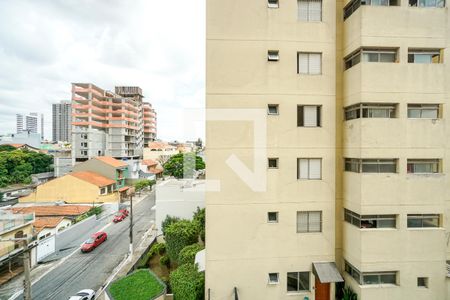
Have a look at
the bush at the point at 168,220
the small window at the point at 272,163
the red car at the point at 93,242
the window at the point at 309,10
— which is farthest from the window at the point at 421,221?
the red car at the point at 93,242

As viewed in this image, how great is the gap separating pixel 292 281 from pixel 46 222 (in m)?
24.4

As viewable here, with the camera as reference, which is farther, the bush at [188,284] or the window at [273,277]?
the bush at [188,284]

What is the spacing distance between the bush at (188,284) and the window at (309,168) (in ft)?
21.9

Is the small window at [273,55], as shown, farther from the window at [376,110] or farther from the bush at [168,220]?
the bush at [168,220]

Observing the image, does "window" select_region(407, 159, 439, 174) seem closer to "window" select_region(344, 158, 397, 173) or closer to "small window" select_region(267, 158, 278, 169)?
"window" select_region(344, 158, 397, 173)

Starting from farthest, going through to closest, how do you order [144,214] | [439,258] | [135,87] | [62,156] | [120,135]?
1. [135,87]
2. [120,135]
3. [62,156]
4. [144,214]
5. [439,258]

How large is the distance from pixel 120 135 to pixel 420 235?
62986 mm

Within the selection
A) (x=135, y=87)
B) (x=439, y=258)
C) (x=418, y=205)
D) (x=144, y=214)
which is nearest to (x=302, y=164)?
(x=418, y=205)

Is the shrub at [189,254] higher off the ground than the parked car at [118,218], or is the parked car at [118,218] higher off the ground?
the shrub at [189,254]

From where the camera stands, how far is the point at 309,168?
9.28 m

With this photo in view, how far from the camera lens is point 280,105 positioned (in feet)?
29.8

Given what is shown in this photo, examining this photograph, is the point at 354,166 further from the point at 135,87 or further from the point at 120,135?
the point at 135,87

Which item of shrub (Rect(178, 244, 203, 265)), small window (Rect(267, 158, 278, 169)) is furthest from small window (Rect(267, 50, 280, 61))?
shrub (Rect(178, 244, 203, 265))

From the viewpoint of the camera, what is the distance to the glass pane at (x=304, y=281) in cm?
921
